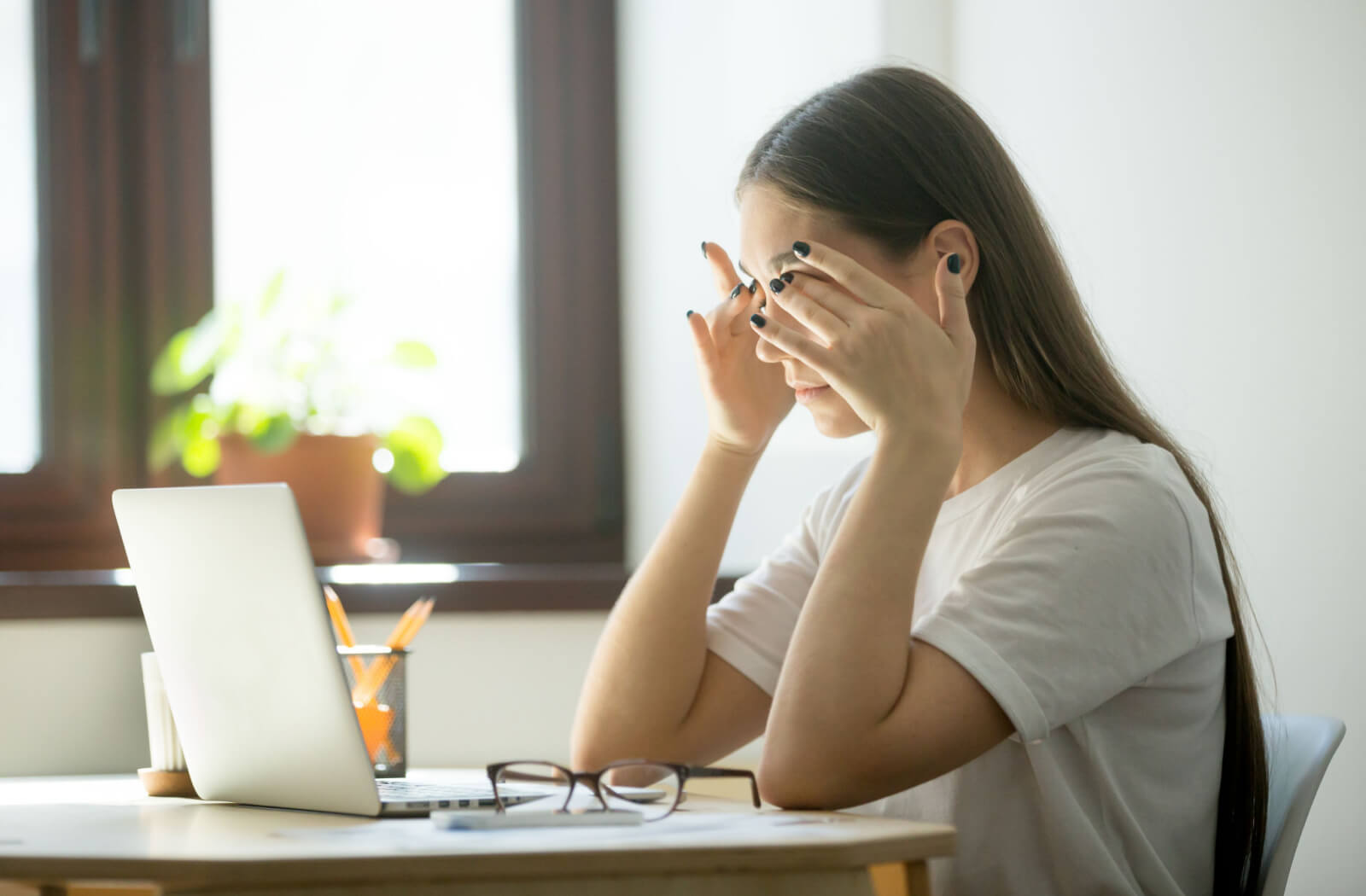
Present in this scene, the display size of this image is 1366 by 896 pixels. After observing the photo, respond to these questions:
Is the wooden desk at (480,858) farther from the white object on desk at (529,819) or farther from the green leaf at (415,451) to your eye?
the green leaf at (415,451)

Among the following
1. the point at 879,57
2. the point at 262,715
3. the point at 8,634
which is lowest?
the point at 8,634

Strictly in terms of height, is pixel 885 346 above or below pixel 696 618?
above

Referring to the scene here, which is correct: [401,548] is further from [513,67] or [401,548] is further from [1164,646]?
[1164,646]

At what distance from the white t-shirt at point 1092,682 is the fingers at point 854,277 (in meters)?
0.20

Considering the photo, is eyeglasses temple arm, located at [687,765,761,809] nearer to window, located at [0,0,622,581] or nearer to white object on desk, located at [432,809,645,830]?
white object on desk, located at [432,809,645,830]

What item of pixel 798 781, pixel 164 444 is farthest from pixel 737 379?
pixel 164 444

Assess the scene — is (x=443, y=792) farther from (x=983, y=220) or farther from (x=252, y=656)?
(x=983, y=220)

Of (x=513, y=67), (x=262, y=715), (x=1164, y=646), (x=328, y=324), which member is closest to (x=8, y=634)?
(x=328, y=324)

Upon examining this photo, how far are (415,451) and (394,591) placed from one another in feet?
1.01

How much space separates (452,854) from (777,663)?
0.71 m

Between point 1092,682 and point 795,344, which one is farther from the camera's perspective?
point 795,344

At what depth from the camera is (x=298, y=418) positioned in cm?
201

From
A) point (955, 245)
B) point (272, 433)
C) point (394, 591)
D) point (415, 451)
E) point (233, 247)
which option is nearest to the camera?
point (955, 245)

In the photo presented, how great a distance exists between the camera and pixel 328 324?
205cm
